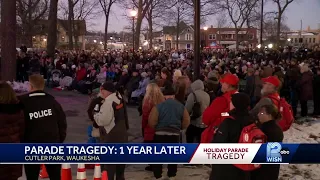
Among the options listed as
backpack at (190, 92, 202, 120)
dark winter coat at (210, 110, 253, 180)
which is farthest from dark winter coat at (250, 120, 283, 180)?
backpack at (190, 92, 202, 120)

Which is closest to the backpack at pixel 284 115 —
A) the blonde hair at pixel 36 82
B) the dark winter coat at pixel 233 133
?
the dark winter coat at pixel 233 133

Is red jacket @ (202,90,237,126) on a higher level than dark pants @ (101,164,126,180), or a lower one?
higher

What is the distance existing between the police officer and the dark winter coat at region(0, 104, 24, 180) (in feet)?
0.57

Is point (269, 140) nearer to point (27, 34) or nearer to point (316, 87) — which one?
point (316, 87)

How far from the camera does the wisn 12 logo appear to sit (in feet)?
16.0

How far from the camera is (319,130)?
11.1 m

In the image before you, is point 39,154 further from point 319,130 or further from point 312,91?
point 312,91

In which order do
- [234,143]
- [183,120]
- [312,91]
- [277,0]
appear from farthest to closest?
[277,0], [312,91], [183,120], [234,143]

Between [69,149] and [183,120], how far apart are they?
218cm

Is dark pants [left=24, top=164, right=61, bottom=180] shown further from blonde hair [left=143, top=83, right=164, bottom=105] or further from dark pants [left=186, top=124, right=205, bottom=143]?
dark pants [left=186, top=124, right=205, bottom=143]

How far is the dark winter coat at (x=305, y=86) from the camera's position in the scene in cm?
1313

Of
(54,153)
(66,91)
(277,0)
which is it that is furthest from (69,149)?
(277,0)

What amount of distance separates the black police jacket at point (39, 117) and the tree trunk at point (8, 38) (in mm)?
9811

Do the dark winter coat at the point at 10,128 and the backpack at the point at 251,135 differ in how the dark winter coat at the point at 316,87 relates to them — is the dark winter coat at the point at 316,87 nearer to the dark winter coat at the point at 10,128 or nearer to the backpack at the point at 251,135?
the backpack at the point at 251,135
